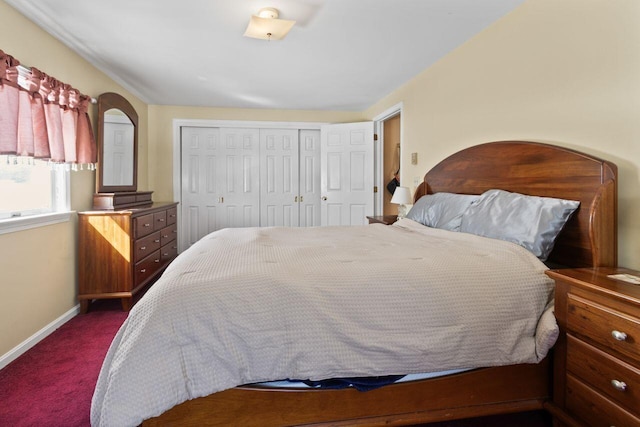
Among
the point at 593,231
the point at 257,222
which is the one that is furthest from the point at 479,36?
the point at 257,222

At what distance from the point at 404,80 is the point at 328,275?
3070 millimetres

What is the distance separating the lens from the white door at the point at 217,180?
5.13 metres

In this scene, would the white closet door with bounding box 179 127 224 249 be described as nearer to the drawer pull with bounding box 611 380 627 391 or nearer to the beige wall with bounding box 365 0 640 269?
the beige wall with bounding box 365 0 640 269

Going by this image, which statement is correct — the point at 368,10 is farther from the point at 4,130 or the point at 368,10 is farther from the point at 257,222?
the point at 257,222

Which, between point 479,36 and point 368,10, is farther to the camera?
point 479,36

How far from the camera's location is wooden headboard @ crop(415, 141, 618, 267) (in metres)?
1.67

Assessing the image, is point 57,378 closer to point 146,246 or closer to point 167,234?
point 146,246

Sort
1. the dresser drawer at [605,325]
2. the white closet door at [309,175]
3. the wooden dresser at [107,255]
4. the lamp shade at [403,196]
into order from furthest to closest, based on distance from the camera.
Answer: the white closet door at [309,175] < the lamp shade at [403,196] < the wooden dresser at [107,255] < the dresser drawer at [605,325]

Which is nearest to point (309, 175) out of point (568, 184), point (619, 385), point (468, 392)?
point (568, 184)

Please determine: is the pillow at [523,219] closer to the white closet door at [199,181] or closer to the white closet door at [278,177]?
the white closet door at [278,177]

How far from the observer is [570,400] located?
146 cm

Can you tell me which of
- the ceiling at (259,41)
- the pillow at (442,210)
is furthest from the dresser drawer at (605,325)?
the ceiling at (259,41)

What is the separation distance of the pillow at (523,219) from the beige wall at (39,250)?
9.36 ft

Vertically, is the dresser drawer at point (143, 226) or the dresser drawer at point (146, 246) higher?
the dresser drawer at point (143, 226)
